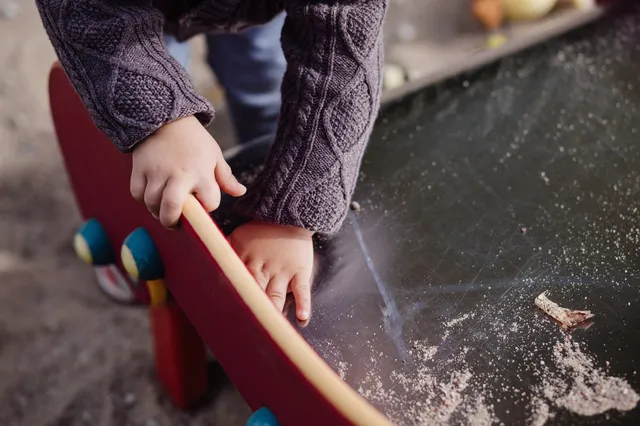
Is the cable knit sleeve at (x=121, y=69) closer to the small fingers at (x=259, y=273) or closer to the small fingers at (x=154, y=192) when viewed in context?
the small fingers at (x=154, y=192)

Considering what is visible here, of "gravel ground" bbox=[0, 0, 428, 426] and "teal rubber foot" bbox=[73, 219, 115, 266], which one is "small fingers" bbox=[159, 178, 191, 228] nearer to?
"teal rubber foot" bbox=[73, 219, 115, 266]

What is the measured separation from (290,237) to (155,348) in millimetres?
328

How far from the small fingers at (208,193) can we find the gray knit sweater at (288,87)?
6 cm

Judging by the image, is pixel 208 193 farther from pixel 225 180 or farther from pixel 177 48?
pixel 177 48

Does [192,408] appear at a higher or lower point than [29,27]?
lower

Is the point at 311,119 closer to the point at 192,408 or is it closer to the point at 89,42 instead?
the point at 89,42

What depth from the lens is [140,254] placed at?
2.06 feet

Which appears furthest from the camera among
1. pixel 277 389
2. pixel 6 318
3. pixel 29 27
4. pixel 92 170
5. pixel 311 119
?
pixel 29 27

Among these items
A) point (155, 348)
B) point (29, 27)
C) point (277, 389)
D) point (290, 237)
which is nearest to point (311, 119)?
point (290, 237)

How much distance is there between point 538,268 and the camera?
655 millimetres

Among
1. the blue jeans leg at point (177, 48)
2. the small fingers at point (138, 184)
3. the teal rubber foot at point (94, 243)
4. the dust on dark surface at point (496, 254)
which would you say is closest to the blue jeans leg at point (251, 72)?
the blue jeans leg at point (177, 48)

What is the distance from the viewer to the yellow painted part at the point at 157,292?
69cm

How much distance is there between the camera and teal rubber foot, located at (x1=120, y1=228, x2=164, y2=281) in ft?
2.06

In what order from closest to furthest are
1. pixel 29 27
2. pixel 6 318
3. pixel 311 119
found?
pixel 311 119, pixel 6 318, pixel 29 27
